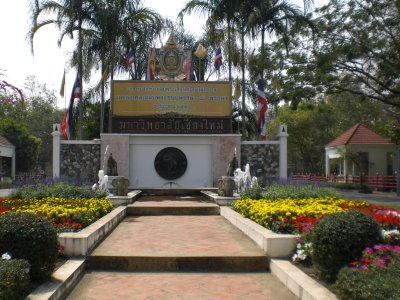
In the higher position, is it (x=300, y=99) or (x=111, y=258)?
(x=300, y=99)

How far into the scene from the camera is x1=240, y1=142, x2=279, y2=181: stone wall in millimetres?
25483

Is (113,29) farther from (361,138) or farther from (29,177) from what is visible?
(361,138)

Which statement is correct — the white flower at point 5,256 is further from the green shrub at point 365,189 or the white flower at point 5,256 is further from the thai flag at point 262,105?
the green shrub at point 365,189

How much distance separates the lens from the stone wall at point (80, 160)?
2508 centimetres

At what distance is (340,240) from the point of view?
621 cm

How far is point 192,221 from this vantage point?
13641mm

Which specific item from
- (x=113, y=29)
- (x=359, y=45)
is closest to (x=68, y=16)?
(x=113, y=29)

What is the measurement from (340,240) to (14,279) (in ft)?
12.4

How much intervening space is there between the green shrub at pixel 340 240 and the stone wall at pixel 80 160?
64.5 ft

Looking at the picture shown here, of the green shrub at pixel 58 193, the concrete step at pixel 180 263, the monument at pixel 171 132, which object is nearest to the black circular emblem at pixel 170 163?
the monument at pixel 171 132

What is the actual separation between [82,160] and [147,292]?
19.1 m

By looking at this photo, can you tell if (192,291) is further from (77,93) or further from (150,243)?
(77,93)

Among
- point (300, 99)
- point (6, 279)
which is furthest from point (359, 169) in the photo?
A: point (6, 279)

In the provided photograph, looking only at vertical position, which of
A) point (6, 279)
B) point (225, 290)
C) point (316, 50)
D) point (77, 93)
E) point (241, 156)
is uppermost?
point (316, 50)
